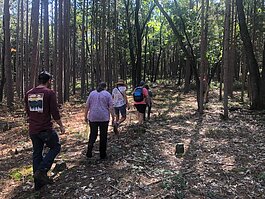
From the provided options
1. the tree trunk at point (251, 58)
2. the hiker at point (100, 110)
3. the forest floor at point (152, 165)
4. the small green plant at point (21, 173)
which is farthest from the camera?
the tree trunk at point (251, 58)

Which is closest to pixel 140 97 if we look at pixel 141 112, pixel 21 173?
pixel 141 112

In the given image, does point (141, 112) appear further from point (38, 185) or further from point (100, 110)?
point (38, 185)

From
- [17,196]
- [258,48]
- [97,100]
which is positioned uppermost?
[258,48]

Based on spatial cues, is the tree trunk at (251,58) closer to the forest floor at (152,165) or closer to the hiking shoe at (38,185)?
the forest floor at (152,165)

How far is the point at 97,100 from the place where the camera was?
24.1 ft

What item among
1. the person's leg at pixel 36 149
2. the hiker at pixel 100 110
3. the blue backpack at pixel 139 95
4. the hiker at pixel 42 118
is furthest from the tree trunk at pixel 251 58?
the person's leg at pixel 36 149

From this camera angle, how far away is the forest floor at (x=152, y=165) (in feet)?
19.8

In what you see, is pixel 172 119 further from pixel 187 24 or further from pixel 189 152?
pixel 187 24

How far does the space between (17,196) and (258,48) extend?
89.1 ft

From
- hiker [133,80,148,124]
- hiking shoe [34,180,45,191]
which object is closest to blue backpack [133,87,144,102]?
hiker [133,80,148,124]

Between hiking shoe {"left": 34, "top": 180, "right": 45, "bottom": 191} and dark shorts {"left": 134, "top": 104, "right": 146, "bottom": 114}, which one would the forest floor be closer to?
hiking shoe {"left": 34, "top": 180, "right": 45, "bottom": 191}

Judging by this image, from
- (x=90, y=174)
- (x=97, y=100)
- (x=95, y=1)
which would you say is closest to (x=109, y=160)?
(x=90, y=174)

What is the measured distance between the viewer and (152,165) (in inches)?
295

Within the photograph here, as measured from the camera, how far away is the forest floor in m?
6.04
